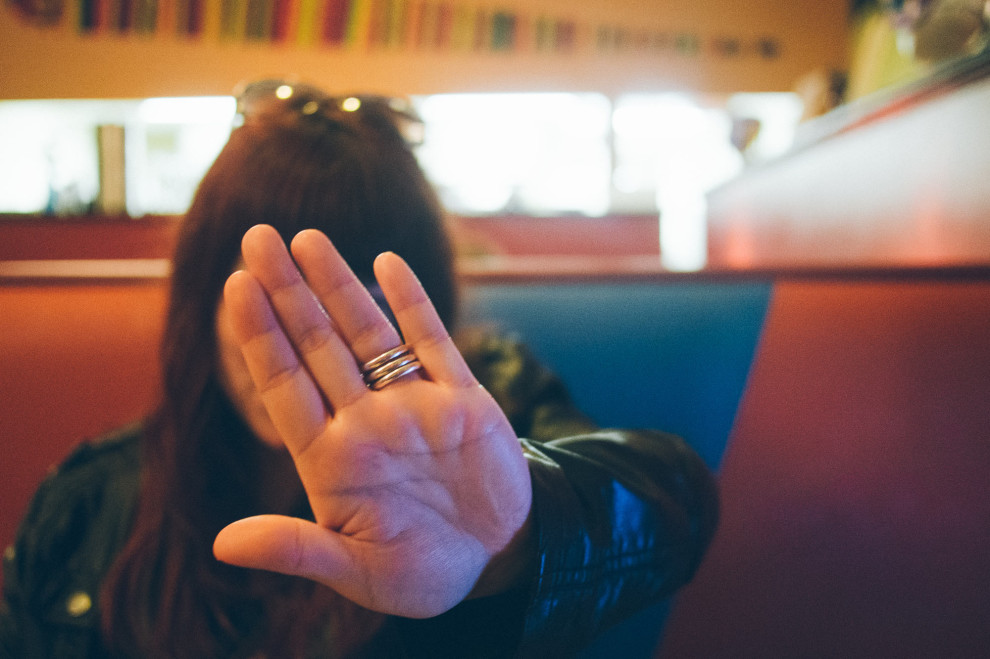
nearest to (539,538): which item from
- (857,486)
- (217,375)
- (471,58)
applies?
(857,486)

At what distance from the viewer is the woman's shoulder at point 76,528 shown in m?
0.66

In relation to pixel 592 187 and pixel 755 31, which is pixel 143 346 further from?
pixel 755 31

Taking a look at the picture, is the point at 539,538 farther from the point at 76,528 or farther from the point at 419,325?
the point at 76,528

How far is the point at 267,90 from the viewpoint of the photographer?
0.74 metres

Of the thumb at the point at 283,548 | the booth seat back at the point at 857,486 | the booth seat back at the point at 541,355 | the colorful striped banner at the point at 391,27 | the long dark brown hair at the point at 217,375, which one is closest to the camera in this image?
the thumb at the point at 283,548

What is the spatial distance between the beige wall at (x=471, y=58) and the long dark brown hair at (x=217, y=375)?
3.16 meters

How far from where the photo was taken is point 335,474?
393 millimetres

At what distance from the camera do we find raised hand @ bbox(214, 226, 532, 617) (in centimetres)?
40

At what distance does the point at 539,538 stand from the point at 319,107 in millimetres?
579

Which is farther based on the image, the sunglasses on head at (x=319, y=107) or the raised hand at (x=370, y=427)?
the sunglasses on head at (x=319, y=107)

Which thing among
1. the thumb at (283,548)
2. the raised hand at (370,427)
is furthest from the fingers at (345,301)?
the thumb at (283,548)

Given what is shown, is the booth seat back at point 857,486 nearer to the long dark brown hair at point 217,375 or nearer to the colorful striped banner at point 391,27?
the long dark brown hair at point 217,375

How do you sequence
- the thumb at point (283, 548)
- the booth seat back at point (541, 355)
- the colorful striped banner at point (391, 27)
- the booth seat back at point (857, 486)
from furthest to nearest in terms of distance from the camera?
the colorful striped banner at point (391, 27) < the booth seat back at point (541, 355) < the booth seat back at point (857, 486) < the thumb at point (283, 548)

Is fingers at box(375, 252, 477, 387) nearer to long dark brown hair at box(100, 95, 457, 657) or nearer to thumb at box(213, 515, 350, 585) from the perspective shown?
thumb at box(213, 515, 350, 585)
